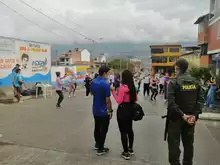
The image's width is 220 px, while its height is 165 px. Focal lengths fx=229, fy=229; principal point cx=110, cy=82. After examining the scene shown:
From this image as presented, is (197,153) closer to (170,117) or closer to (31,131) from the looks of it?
(170,117)

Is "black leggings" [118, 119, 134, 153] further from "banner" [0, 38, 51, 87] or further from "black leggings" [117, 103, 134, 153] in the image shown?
"banner" [0, 38, 51, 87]

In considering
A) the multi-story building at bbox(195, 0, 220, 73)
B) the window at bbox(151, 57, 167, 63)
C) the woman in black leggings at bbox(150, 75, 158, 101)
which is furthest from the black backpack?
the window at bbox(151, 57, 167, 63)

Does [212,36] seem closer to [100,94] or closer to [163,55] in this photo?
[100,94]

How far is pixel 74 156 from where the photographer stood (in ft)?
14.8

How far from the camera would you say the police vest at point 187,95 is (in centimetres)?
348

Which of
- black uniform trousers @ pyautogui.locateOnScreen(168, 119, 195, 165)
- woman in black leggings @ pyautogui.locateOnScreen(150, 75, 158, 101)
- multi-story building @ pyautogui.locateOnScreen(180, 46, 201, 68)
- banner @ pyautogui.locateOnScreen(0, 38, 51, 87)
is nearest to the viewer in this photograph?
black uniform trousers @ pyautogui.locateOnScreen(168, 119, 195, 165)

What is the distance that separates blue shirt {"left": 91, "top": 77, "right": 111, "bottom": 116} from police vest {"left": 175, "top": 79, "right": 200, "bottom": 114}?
5.05 ft

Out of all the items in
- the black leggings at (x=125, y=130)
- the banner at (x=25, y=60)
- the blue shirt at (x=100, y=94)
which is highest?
the banner at (x=25, y=60)

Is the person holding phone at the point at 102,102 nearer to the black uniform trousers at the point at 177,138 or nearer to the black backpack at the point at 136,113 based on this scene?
the black backpack at the point at 136,113

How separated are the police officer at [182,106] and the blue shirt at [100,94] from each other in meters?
1.43

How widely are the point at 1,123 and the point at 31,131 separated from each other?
1508 mm

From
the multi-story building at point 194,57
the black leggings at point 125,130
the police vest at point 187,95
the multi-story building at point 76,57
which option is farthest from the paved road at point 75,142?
the multi-story building at point 76,57

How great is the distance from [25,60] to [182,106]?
40.3 ft

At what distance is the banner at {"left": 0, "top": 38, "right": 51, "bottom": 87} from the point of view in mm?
12148
